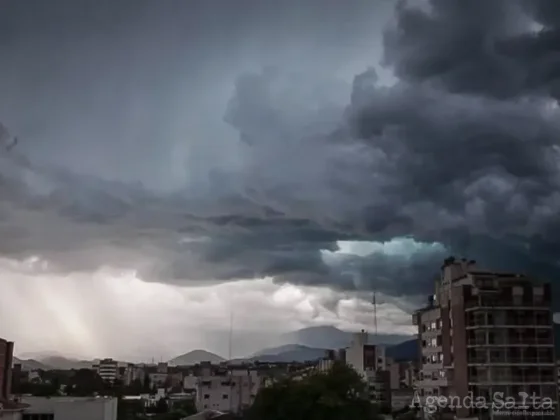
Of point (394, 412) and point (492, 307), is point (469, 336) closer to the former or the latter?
point (492, 307)

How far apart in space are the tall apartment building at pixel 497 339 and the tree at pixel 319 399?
3.71 meters

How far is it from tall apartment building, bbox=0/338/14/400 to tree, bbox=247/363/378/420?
6698mm

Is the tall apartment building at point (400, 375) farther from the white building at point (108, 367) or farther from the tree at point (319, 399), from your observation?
the white building at point (108, 367)

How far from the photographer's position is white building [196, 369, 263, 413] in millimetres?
29781

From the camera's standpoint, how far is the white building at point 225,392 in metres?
29.8

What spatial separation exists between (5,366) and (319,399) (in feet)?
28.5

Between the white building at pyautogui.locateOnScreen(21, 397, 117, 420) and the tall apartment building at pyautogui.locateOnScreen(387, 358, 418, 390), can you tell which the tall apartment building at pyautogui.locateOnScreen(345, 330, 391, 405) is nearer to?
the tall apartment building at pyautogui.locateOnScreen(387, 358, 418, 390)

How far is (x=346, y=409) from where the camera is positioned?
1680 centimetres

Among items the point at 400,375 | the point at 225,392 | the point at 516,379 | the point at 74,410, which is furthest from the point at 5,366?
the point at 400,375

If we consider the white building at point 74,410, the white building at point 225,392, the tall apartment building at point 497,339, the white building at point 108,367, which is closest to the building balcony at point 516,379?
the tall apartment building at point 497,339

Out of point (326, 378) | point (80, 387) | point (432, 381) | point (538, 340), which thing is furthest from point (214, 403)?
point (538, 340)

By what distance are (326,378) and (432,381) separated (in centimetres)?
576

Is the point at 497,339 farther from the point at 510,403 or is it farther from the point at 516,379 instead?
the point at 510,403

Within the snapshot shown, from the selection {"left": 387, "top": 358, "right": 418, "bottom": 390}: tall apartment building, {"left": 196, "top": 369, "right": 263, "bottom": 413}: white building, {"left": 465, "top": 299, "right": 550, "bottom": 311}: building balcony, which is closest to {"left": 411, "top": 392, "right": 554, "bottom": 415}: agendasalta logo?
{"left": 465, "top": 299, "right": 550, "bottom": 311}: building balcony
